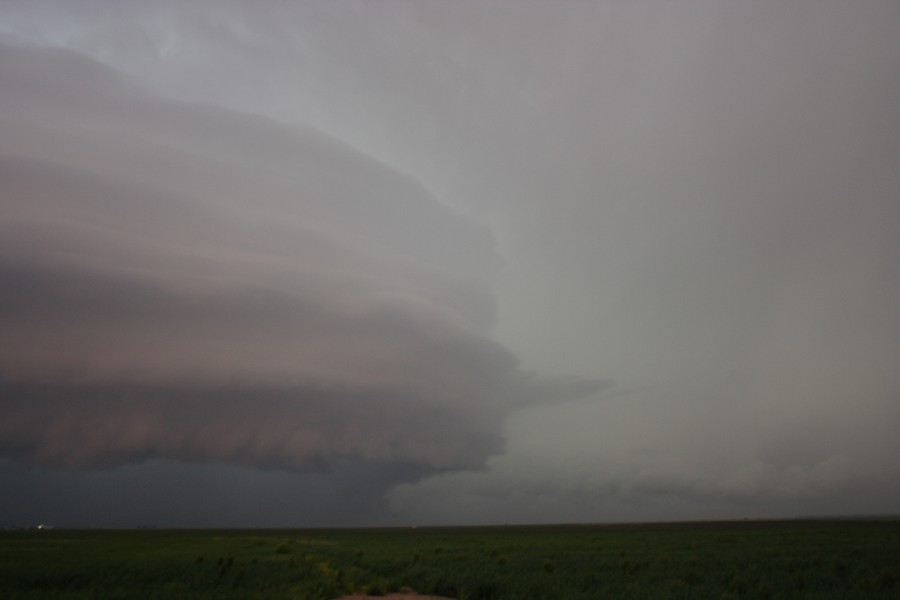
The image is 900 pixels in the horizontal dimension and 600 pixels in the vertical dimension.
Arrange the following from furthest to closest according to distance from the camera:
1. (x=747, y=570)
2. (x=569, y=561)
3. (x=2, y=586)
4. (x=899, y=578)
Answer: (x=569, y=561)
(x=747, y=570)
(x=899, y=578)
(x=2, y=586)

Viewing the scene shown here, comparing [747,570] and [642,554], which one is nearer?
[747,570]

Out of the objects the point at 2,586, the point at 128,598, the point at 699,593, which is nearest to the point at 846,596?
the point at 699,593

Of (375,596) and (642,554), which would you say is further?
(642,554)

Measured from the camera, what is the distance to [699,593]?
1060 inches

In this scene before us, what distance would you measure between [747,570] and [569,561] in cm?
1146

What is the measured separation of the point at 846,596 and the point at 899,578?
8258 millimetres

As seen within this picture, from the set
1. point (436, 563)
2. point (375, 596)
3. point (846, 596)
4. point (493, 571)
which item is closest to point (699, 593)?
point (846, 596)

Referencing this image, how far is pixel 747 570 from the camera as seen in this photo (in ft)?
111

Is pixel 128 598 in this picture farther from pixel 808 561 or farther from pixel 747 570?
pixel 808 561

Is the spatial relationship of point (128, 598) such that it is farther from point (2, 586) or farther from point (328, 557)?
point (328, 557)

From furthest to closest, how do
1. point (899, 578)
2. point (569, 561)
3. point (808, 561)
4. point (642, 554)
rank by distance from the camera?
point (642, 554) < point (569, 561) < point (808, 561) < point (899, 578)

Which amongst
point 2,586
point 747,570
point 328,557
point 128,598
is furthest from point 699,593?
point 2,586

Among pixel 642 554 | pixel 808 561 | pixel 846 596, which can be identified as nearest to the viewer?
pixel 846 596

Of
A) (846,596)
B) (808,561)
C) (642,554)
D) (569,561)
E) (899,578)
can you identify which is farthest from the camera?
A: (642,554)
